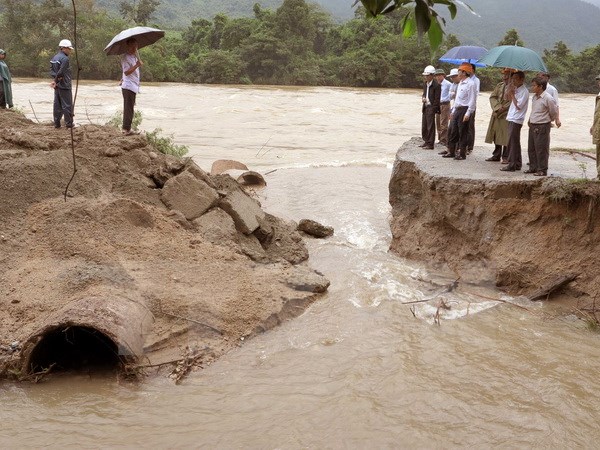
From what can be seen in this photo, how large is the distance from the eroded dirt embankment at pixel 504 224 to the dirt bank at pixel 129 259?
167cm

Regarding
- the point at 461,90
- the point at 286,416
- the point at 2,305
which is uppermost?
the point at 461,90

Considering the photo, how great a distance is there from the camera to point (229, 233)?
738 centimetres

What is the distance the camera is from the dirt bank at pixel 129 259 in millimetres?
5227

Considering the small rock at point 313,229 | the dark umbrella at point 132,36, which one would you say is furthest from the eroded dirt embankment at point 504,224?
the dark umbrella at point 132,36

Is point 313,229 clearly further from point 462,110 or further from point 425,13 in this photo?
point 425,13

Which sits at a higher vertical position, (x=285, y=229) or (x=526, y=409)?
(x=285, y=229)

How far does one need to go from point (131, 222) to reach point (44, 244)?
3.04 ft

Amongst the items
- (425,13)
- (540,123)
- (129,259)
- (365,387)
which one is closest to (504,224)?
(540,123)

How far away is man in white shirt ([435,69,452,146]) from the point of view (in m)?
9.71

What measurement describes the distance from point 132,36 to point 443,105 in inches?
186

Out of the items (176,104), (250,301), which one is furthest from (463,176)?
(176,104)

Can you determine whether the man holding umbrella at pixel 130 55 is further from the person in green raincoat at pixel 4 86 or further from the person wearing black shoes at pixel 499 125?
Result: the person wearing black shoes at pixel 499 125

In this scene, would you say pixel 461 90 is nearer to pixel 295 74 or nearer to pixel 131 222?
pixel 131 222

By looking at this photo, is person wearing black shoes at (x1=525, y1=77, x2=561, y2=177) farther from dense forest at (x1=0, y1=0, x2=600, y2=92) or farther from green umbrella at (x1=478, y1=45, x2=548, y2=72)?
dense forest at (x1=0, y1=0, x2=600, y2=92)
